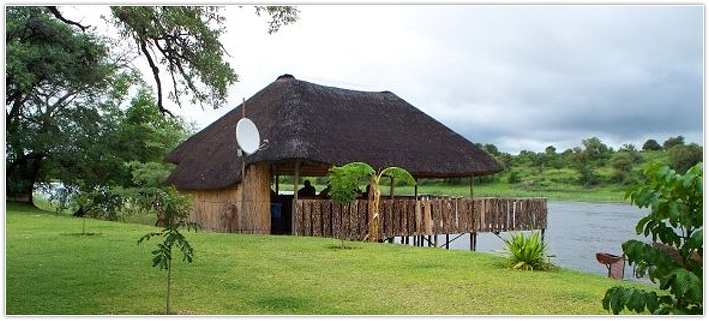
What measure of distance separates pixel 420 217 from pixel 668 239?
950 centimetres

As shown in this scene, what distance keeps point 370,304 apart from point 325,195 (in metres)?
8.17

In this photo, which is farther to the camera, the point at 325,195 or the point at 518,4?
the point at 325,195

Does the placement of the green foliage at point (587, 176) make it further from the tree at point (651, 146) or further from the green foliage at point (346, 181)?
the green foliage at point (346, 181)

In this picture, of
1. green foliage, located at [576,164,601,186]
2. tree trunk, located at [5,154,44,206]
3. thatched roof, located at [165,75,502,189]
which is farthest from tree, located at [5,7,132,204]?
green foliage, located at [576,164,601,186]

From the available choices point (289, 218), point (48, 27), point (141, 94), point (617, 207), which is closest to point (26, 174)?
point (141, 94)

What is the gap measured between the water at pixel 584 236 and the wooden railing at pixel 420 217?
712mm

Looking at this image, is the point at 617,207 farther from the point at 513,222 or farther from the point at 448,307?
the point at 448,307

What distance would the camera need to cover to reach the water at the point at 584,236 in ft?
45.5

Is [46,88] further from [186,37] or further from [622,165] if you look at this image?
[622,165]

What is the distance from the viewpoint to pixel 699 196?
3041 mm

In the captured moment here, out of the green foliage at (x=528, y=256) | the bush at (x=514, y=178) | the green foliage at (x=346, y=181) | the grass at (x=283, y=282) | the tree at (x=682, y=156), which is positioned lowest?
the grass at (x=283, y=282)

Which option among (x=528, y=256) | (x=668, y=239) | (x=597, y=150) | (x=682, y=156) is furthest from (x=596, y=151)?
(x=668, y=239)

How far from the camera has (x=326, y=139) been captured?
1265 centimetres

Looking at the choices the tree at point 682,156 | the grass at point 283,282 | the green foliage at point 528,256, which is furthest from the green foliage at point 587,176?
the green foliage at point 528,256
